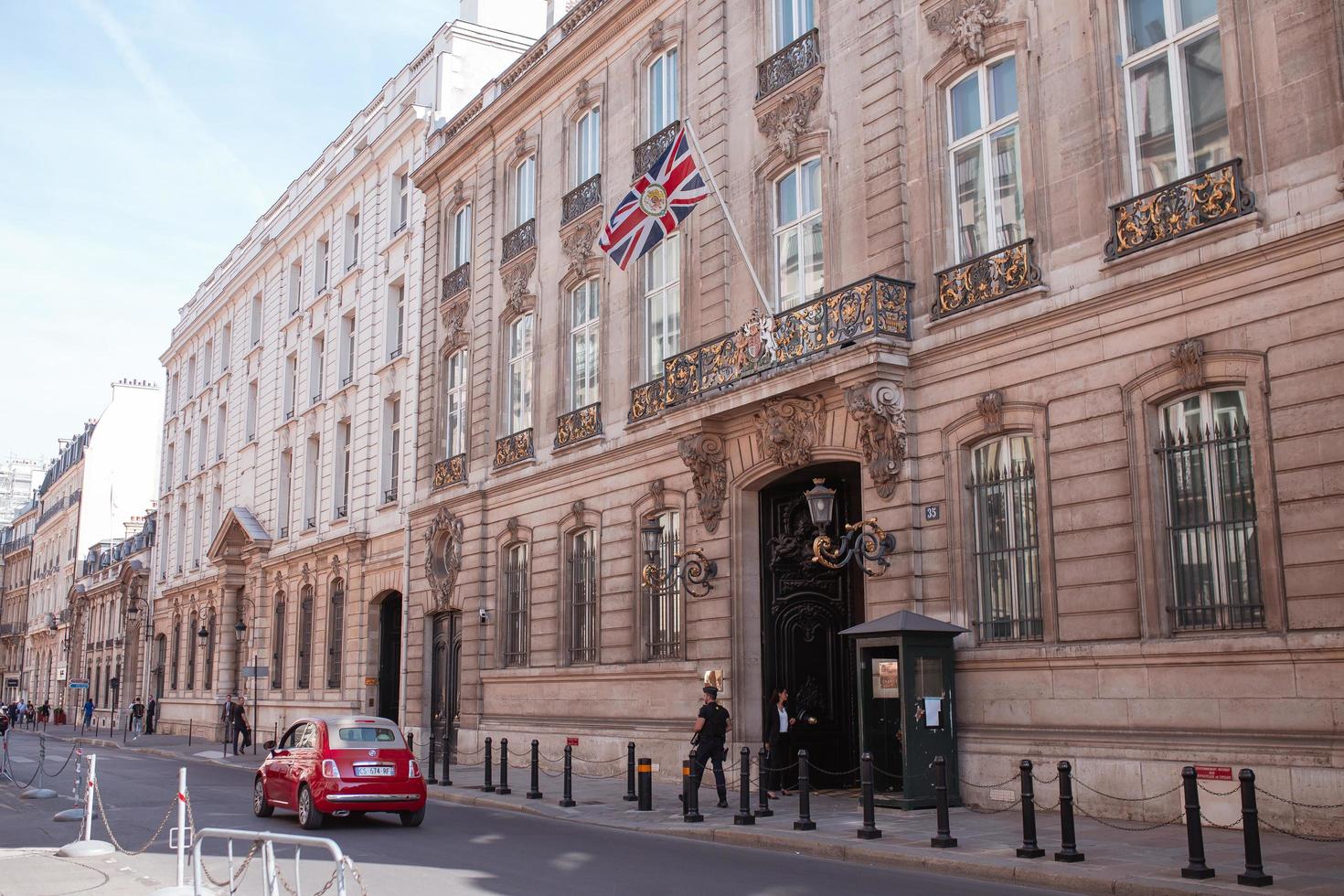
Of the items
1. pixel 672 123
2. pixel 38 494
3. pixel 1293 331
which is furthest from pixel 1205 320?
pixel 38 494

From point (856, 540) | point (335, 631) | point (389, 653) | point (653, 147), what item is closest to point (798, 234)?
point (653, 147)

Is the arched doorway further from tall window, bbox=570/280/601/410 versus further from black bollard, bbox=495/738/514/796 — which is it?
black bollard, bbox=495/738/514/796

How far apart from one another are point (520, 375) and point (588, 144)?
5.31m

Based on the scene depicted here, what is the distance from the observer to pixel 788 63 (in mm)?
20859

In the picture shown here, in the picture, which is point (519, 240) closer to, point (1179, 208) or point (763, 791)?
point (763, 791)

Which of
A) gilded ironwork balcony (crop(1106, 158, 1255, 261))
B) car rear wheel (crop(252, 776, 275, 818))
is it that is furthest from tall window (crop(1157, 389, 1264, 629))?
car rear wheel (crop(252, 776, 275, 818))

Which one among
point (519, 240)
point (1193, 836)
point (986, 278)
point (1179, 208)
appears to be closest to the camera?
point (1193, 836)

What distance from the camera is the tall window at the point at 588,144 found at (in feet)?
87.1

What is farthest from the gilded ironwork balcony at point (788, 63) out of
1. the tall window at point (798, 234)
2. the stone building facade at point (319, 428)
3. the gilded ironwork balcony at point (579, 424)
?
the stone building facade at point (319, 428)

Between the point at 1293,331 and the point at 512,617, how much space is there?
60.5 feet

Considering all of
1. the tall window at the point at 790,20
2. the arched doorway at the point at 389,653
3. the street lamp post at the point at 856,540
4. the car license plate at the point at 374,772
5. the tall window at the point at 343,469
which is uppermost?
the tall window at the point at 790,20

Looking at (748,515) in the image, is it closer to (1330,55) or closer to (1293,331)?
(1293,331)

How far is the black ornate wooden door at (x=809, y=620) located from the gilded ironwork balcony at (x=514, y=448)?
780 cm

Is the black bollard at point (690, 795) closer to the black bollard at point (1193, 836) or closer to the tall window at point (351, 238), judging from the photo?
the black bollard at point (1193, 836)
